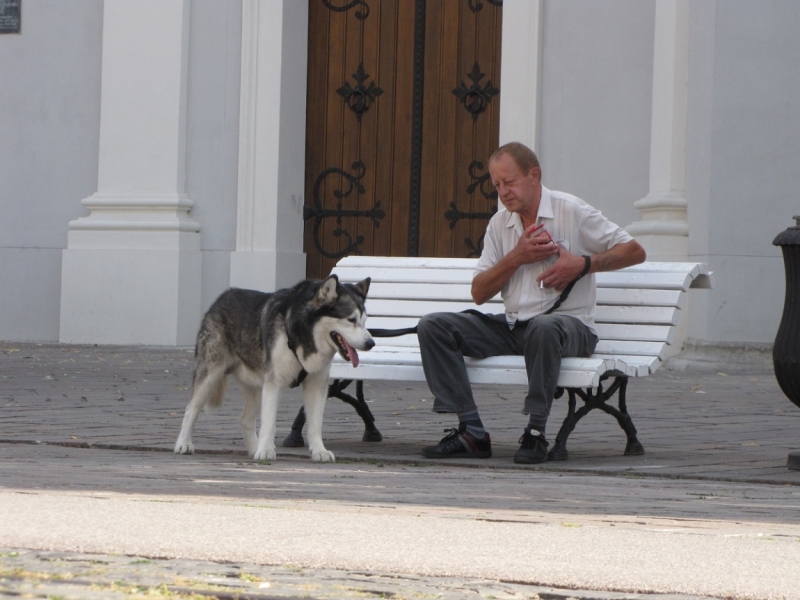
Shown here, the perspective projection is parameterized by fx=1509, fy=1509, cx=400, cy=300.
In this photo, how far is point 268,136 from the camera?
14039mm

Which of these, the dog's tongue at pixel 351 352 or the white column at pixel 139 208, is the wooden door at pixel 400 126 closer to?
the white column at pixel 139 208

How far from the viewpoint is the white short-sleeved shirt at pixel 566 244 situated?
660cm

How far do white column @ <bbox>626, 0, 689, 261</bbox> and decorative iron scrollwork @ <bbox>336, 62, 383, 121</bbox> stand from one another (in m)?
2.91

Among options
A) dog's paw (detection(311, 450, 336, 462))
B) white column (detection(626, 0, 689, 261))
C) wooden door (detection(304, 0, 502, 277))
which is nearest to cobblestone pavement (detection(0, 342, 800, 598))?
dog's paw (detection(311, 450, 336, 462))

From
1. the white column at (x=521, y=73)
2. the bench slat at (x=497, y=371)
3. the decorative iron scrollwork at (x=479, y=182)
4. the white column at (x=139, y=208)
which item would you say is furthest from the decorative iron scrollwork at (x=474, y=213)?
the bench slat at (x=497, y=371)

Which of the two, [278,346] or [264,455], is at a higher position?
[278,346]

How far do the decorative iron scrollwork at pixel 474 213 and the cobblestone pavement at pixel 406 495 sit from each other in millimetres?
3823

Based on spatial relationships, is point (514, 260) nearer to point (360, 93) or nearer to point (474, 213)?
point (474, 213)

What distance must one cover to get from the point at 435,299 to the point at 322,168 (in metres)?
7.14

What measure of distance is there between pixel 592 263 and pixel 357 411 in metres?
1.41

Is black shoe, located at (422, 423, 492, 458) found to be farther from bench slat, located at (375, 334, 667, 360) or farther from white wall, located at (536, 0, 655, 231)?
white wall, located at (536, 0, 655, 231)

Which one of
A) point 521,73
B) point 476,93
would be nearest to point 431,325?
point 521,73

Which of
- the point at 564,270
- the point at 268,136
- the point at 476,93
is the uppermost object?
the point at 476,93

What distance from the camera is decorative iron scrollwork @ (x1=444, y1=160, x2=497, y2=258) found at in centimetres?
1381
